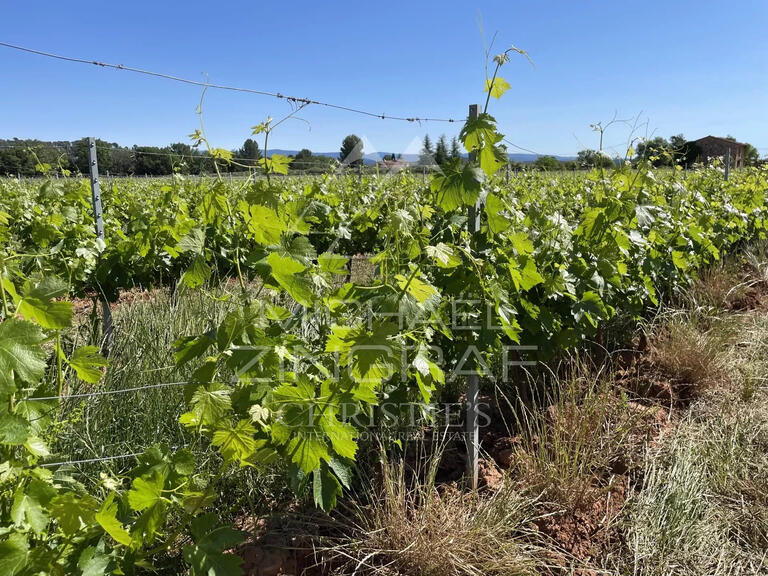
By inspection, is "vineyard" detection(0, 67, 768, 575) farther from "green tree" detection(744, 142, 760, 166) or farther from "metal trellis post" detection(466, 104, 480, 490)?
"green tree" detection(744, 142, 760, 166)

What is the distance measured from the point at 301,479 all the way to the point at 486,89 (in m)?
1.48

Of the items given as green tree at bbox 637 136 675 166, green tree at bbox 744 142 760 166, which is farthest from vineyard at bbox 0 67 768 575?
green tree at bbox 744 142 760 166

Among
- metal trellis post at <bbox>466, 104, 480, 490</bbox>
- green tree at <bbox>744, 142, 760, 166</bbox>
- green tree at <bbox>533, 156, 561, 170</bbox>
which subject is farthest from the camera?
green tree at <bbox>744, 142, 760, 166</bbox>

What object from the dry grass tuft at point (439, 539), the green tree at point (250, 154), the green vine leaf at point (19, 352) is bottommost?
the dry grass tuft at point (439, 539)

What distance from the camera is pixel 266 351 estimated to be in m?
1.45

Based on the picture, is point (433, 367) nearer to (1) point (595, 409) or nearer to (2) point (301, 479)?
(2) point (301, 479)

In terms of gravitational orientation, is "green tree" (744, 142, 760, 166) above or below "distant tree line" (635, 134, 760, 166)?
above

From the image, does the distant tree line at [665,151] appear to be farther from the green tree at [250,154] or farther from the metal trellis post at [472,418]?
the green tree at [250,154]

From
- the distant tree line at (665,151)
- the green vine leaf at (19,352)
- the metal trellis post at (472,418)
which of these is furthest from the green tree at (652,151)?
the green vine leaf at (19,352)

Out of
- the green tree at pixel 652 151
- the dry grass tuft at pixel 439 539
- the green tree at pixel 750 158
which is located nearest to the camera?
the dry grass tuft at pixel 439 539

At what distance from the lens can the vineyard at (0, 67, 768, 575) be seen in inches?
50.1

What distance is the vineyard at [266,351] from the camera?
1271 millimetres

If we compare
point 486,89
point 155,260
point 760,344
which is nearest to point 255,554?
point 486,89

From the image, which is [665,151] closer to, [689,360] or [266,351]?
[689,360]
